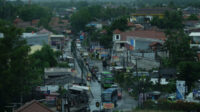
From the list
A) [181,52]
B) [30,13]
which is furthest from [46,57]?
[30,13]

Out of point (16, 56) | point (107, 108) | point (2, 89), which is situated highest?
point (16, 56)

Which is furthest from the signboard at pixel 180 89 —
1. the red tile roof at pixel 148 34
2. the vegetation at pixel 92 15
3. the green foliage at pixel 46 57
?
the vegetation at pixel 92 15

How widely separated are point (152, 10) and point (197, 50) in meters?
13.4

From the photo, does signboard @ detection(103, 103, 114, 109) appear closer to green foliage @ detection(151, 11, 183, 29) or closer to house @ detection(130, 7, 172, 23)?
green foliage @ detection(151, 11, 183, 29)

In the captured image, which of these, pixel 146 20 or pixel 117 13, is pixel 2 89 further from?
pixel 117 13

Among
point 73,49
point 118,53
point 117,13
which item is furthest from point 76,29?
point 118,53

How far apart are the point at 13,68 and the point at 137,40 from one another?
895 cm

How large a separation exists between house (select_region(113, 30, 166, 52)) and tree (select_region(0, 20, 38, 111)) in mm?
7697

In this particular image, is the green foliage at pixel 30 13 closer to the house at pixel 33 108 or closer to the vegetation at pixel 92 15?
the vegetation at pixel 92 15

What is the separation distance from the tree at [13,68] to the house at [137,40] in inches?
303

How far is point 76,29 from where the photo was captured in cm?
2912

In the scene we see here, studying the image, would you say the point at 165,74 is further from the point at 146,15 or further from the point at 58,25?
the point at 58,25

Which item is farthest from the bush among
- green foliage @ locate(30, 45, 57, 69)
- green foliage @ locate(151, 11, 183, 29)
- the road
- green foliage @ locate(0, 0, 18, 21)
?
green foliage @ locate(0, 0, 18, 21)

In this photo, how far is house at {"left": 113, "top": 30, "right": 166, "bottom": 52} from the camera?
53.2 ft
